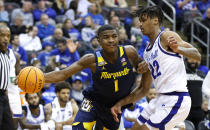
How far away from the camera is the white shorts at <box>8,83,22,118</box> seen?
7898 millimetres

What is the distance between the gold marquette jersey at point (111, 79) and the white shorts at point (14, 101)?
242cm

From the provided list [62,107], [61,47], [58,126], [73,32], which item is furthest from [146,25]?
[73,32]

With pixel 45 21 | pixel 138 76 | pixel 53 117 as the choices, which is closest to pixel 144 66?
pixel 53 117

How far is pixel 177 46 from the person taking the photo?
16.8ft

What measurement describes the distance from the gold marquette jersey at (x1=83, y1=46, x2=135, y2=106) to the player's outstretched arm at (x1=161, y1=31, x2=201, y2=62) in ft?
2.90

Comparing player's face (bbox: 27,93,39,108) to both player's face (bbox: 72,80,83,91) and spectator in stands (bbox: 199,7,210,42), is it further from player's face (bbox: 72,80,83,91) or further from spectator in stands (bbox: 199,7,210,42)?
spectator in stands (bbox: 199,7,210,42)

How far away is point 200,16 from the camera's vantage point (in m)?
13.9

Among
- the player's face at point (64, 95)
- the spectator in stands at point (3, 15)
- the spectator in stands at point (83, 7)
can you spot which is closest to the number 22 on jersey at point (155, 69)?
the player's face at point (64, 95)

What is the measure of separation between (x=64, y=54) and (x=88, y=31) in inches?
70.1

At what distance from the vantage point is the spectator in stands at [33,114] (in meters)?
8.56

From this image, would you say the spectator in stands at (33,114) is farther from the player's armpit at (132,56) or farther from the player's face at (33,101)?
the player's armpit at (132,56)

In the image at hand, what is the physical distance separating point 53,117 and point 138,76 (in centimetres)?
315

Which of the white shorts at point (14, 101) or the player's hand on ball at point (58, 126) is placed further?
the player's hand on ball at point (58, 126)

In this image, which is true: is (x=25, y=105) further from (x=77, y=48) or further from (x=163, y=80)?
(x=163, y=80)
